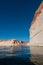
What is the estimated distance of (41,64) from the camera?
1005 centimetres

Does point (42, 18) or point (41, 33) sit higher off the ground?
point (42, 18)

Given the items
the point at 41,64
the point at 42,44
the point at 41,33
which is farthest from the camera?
the point at 41,33

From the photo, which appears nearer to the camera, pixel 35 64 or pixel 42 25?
pixel 35 64

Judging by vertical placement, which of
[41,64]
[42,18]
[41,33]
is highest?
[42,18]

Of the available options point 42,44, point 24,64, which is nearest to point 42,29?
point 42,44

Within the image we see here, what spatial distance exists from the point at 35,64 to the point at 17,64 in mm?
1290

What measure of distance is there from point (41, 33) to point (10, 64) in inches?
1276

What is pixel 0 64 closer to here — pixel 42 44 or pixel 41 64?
pixel 41 64

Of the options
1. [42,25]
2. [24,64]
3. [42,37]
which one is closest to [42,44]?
[42,37]

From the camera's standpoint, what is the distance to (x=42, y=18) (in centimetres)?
4078

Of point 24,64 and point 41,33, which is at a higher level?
point 41,33

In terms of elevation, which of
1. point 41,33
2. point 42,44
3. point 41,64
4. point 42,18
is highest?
point 42,18

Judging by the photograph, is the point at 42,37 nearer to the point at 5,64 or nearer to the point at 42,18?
the point at 42,18

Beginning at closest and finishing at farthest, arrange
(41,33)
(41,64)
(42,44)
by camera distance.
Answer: (41,64)
(42,44)
(41,33)
